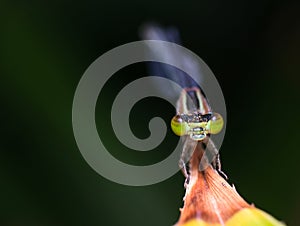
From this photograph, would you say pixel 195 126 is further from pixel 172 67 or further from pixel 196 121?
pixel 172 67

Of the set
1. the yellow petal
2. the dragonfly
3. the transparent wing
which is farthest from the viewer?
the transparent wing

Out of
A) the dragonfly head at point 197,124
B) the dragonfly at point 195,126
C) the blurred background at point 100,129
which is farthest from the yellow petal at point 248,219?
the blurred background at point 100,129

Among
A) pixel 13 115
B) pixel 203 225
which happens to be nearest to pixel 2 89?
pixel 13 115

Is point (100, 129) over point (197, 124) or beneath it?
over

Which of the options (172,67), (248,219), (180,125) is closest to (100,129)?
(172,67)

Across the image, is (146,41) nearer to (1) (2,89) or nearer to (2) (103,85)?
(2) (103,85)

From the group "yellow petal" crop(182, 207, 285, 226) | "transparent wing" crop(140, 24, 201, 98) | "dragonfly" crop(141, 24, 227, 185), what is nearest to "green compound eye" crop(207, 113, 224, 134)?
"dragonfly" crop(141, 24, 227, 185)

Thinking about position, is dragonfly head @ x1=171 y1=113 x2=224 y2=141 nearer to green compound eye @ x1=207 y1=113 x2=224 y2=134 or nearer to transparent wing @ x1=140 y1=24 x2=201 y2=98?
green compound eye @ x1=207 y1=113 x2=224 y2=134
